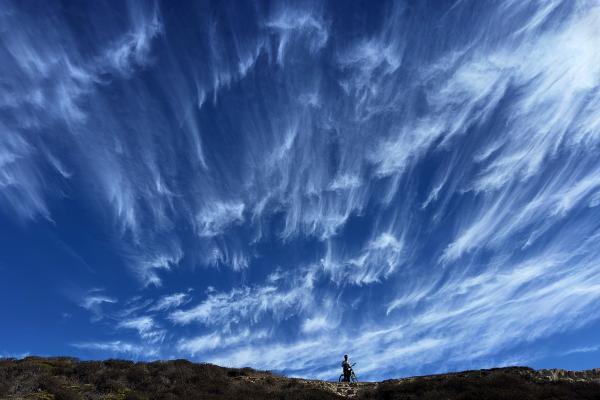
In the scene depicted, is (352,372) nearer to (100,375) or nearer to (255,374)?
(255,374)

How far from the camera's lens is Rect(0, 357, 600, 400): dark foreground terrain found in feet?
63.8

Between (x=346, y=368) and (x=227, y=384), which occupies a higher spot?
(x=346, y=368)

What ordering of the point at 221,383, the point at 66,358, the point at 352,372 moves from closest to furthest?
the point at 221,383
the point at 66,358
the point at 352,372

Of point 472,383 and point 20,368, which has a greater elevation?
point 20,368

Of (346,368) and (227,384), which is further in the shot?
(346,368)

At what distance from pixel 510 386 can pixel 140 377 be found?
1982cm

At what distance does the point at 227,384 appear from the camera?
2422cm

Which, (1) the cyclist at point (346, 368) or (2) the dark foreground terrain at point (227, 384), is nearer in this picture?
(2) the dark foreground terrain at point (227, 384)

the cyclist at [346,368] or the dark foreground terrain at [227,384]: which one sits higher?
the cyclist at [346,368]

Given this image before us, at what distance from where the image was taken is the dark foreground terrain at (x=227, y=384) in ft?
63.8

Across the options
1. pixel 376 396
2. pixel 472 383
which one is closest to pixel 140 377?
pixel 376 396

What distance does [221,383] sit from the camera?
79.6 ft

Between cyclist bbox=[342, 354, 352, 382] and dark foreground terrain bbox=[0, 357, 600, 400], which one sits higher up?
cyclist bbox=[342, 354, 352, 382]

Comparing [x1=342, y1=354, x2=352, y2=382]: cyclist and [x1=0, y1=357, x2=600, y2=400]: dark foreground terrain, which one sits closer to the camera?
[x1=0, y1=357, x2=600, y2=400]: dark foreground terrain
